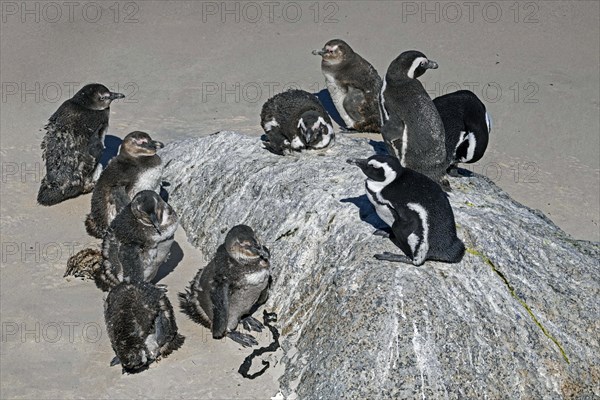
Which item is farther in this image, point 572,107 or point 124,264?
point 572,107

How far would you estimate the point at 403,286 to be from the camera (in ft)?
23.9

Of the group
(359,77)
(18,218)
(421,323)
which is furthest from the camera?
(359,77)

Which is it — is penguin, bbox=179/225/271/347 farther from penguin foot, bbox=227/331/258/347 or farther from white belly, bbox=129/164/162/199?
white belly, bbox=129/164/162/199

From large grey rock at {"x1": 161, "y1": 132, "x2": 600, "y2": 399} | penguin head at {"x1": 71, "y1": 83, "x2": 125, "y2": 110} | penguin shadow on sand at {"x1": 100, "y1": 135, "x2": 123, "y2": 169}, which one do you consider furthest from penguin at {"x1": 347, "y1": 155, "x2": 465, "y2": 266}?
penguin shadow on sand at {"x1": 100, "y1": 135, "x2": 123, "y2": 169}

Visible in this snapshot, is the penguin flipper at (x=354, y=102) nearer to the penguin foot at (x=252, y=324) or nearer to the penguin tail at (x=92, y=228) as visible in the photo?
the penguin tail at (x=92, y=228)

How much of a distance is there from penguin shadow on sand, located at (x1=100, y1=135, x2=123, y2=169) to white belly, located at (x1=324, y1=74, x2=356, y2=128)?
278cm

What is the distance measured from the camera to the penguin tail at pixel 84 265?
360 inches

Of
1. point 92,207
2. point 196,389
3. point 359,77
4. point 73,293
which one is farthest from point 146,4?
point 196,389

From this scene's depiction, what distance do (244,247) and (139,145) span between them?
2.43m

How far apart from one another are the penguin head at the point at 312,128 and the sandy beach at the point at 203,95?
5.16ft

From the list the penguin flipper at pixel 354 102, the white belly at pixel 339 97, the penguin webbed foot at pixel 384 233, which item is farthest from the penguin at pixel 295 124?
the penguin webbed foot at pixel 384 233

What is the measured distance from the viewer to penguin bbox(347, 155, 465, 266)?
732 centimetres

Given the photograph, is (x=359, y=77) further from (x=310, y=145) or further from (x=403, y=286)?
(x=403, y=286)

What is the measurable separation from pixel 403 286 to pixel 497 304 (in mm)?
781
